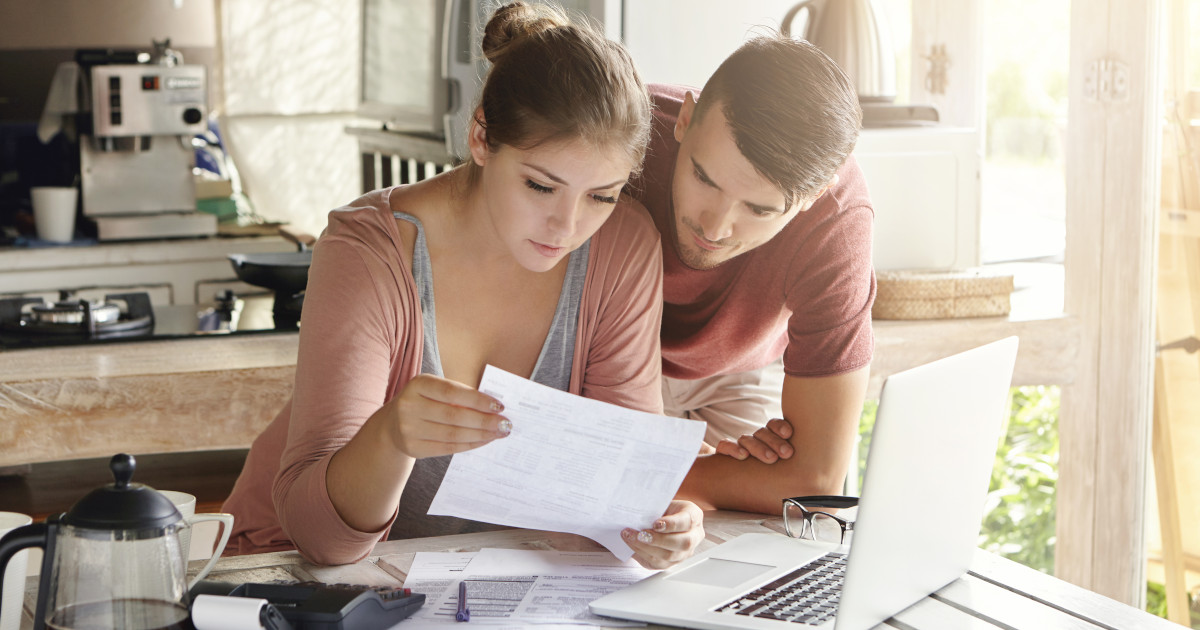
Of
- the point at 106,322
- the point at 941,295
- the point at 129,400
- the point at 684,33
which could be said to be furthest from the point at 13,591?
the point at 684,33

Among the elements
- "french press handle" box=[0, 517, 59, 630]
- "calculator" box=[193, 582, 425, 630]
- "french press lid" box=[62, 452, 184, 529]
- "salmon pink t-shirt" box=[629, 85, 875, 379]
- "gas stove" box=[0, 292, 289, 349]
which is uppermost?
"salmon pink t-shirt" box=[629, 85, 875, 379]

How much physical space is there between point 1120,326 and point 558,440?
2.05 metres

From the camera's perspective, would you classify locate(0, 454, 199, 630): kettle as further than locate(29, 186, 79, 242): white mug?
No

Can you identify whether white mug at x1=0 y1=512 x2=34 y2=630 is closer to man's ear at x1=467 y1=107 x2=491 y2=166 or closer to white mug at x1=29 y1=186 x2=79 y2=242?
man's ear at x1=467 y1=107 x2=491 y2=166

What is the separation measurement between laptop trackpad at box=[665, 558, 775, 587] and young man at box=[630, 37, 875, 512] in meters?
0.27

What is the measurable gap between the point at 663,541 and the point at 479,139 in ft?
1.77

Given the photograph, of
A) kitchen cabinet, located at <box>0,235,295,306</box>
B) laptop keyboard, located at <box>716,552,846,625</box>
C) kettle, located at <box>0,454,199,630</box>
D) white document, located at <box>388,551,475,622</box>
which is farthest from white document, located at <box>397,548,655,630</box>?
kitchen cabinet, located at <box>0,235,295,306</box>

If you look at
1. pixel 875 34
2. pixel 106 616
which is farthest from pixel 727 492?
pixel 875 34

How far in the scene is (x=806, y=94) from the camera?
1408mm

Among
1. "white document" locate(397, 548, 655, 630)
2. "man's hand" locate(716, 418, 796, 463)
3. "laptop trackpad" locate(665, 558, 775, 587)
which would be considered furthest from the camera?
"man's hand" locate(716, 418, 796, 463)

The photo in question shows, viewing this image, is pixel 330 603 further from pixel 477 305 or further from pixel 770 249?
pixel 770 249

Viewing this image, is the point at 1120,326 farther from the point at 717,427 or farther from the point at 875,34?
the point at 717,427

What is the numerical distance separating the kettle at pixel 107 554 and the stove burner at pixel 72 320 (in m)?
1.61

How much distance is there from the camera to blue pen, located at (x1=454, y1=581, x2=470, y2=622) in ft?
3.49
